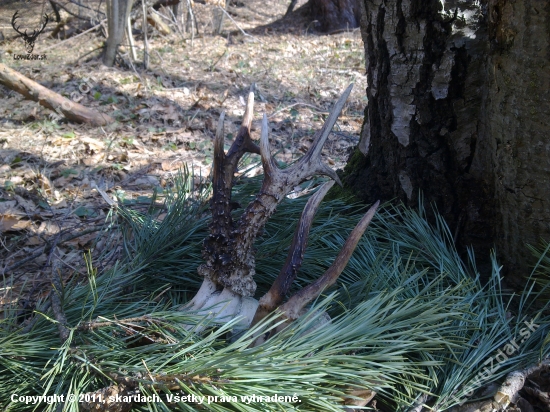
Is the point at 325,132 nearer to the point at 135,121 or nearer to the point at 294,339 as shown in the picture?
the point at 294,339

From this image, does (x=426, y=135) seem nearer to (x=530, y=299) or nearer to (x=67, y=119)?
(x=530, y=299)

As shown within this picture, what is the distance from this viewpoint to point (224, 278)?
1.79 meters

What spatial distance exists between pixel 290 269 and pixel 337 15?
8.11 meters

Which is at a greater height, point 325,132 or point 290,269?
point 325,132

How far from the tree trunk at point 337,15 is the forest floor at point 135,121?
Answer: 0.66 m

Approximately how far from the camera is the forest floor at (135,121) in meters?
2.97

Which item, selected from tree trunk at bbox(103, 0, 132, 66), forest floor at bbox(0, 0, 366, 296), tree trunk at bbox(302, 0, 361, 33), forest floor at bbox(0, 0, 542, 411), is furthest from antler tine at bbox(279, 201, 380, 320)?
tree trunk at bbox(302, 0, 361, 33)

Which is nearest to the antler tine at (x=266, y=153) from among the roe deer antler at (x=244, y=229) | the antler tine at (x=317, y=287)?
the roe deer antler at (x=244, y=229)

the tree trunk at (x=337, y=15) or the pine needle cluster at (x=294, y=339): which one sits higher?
the tree trunk at (x=337, y=15)

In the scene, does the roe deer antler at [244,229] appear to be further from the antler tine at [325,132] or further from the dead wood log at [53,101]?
the dead wood log at [53,101]

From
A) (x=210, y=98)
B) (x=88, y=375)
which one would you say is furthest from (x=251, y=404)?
(x=210, y=98)

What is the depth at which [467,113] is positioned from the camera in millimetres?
2025

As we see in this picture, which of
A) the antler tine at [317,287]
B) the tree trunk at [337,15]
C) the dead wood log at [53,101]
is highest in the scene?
the tree trunk at [337,15]

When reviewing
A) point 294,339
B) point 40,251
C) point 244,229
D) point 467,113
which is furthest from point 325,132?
point 40,251
